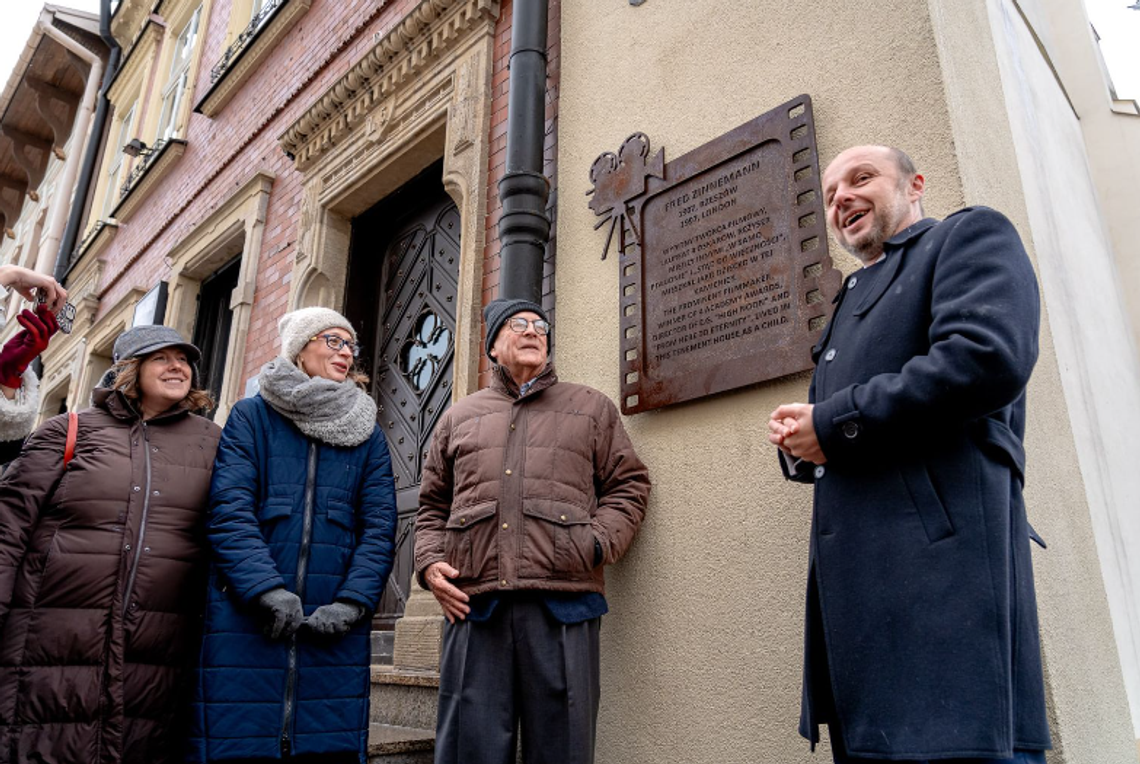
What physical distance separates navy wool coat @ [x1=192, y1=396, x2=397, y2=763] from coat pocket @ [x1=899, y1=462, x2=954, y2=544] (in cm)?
157


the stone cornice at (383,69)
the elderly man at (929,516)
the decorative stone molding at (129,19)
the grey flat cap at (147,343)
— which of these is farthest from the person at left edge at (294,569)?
the decorative stone molding at (129,19)

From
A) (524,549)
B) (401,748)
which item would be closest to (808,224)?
(524,549)

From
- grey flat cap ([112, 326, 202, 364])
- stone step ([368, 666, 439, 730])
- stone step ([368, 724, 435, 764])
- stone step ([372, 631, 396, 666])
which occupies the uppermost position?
grey flat cap ([112, 326, 202, 364])

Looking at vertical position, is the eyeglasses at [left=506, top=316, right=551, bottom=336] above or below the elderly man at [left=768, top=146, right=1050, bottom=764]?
above

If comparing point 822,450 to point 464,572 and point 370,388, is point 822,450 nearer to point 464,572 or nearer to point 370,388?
point 464,572

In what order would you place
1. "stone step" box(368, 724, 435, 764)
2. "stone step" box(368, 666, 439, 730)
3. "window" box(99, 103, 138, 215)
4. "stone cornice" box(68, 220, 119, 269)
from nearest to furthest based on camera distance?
"stone step" box(368, 724, 435, 764) < "stone step" box(368, 666, 439, 730) < "stone cornice" box(68, 220, 119, 269) < "window" box(99, 103, 138, 215)

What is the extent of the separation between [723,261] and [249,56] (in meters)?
6.00

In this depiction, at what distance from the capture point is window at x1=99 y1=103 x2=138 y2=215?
10.8 metres

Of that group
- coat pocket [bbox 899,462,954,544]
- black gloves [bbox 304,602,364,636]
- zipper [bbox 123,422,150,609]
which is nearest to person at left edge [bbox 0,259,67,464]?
zipper [bbox 123,422,150,609]

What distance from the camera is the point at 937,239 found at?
1601 mm

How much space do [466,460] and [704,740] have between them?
1.09 m

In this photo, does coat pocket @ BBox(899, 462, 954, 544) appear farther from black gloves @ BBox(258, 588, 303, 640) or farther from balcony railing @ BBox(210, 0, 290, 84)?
balcony railing @ BBox(210, 0, 290, 84)

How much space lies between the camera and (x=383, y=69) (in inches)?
201

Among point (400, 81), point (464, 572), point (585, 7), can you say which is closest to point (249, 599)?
point (464, 572)
